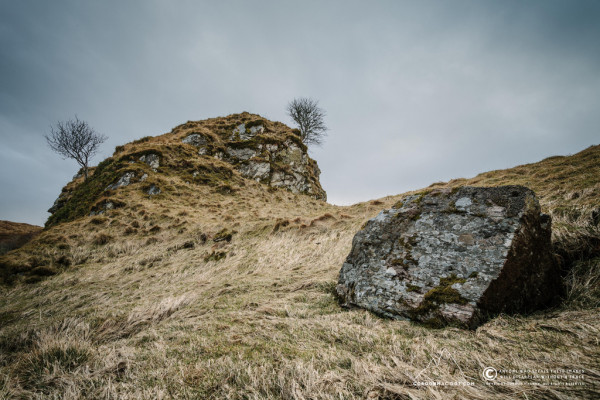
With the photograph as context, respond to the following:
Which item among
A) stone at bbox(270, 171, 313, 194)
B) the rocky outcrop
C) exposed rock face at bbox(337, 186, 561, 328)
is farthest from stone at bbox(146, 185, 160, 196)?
exposed rock face at bbox(337, 186, 561, 328)

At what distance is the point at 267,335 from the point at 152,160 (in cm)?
2176

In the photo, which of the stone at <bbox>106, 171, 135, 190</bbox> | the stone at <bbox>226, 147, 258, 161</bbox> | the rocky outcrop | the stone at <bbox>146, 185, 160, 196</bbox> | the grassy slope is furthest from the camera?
the stone at <bbox>226, 147, 258, 161</bbox>

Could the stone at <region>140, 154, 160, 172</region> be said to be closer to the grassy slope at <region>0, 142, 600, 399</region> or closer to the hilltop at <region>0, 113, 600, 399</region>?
the hilltop at <region>0, 113, 600, 399</region>

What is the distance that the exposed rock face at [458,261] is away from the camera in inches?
111

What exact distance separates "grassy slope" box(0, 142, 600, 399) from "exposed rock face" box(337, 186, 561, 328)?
0.26m

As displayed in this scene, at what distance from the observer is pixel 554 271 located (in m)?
3.12

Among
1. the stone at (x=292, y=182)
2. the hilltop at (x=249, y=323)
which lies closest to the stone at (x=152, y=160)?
the hilltop at (x=249, y=323)

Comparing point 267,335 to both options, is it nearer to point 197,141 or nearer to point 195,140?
point 197,141

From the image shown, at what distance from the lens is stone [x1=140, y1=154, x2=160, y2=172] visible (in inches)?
769

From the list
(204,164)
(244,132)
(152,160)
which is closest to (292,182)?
(204,164)

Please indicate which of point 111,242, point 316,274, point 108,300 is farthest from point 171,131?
point 316,274

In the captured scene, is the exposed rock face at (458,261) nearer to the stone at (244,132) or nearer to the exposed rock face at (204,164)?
the exposed rock face at (204,164)

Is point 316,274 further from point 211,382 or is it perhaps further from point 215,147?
point 215,147

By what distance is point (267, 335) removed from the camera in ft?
9.69
